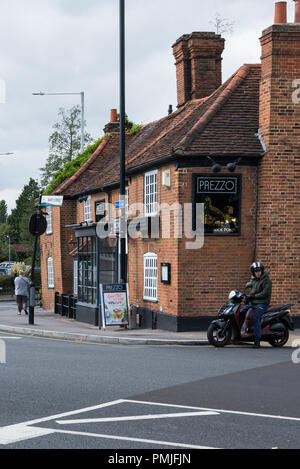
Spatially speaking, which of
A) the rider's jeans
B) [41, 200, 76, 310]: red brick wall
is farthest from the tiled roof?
A: [41, 200, 76, 310]: red brick wall

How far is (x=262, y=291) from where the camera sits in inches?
563

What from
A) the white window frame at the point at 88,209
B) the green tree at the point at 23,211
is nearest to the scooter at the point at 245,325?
the white window frame at the point at 88,209

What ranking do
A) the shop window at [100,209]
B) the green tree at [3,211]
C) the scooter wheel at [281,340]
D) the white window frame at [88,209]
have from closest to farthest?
the scooter wheel at [281,340] < the shop window at [100,209] < the white window frame at [88,209] < the green tree at [3,211]

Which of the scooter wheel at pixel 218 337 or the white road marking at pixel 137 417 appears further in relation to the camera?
the scooter wheel at pixel 218 337

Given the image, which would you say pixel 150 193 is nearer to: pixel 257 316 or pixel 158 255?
pixel 158 255

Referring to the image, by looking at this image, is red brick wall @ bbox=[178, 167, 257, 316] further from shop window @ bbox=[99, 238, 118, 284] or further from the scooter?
shop window @ bbox=[99, 238, 118, 284]

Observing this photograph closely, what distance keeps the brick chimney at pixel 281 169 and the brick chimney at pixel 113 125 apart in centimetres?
1552

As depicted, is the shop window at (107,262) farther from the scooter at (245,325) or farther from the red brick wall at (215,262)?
the scooter at (245,325)

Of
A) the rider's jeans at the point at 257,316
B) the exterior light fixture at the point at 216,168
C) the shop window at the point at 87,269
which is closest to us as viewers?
the rider's jeans at the point at 257,316

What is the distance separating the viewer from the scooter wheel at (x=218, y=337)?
14.5 meters

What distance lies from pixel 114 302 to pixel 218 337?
469 cm

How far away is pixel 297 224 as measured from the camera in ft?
58.0
